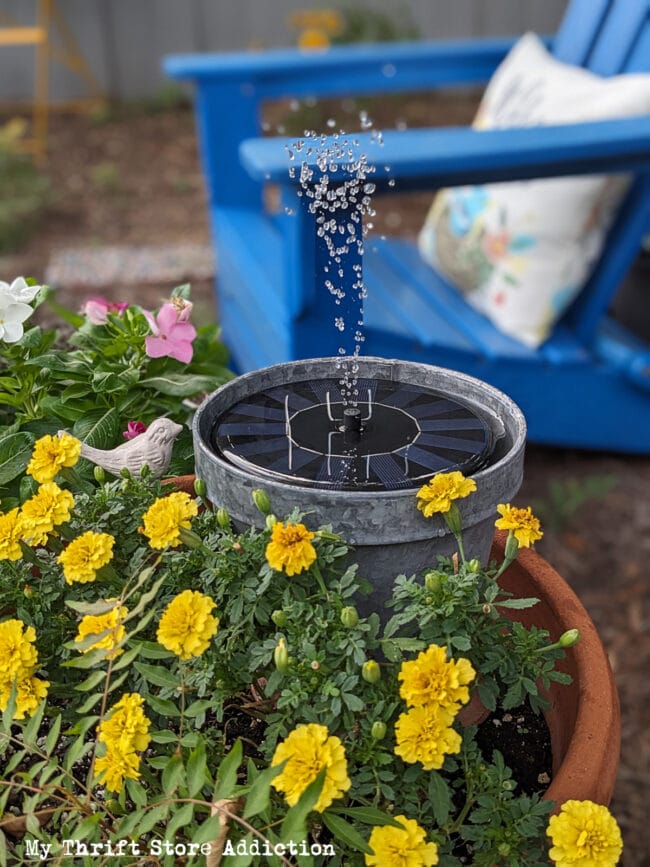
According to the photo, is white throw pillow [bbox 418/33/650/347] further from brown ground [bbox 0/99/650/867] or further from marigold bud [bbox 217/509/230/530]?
marigold bud [bbox 217/509/230/530]

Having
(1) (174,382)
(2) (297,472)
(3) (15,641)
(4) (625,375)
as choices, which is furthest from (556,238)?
(3) (15,641)

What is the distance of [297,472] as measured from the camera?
948 mm

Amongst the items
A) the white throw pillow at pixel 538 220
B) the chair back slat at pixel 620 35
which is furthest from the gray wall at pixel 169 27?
the white throw pillow at pixel 538 220

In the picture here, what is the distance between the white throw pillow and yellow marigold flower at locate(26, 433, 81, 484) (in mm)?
1442

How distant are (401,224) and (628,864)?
3418mm

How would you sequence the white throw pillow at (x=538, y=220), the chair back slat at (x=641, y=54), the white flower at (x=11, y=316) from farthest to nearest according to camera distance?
the chair back slat at (x=641, y=54), the white throw pillow at (x=538, y=220), the white flower at (x=11, y=316)

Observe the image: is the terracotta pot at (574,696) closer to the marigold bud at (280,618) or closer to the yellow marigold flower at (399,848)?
the yellow marigold flower at (399,848)

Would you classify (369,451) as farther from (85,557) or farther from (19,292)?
(19,292)

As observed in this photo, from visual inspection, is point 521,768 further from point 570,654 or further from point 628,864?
point 628,864

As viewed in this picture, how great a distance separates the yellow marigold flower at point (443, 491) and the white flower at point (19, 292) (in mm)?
556

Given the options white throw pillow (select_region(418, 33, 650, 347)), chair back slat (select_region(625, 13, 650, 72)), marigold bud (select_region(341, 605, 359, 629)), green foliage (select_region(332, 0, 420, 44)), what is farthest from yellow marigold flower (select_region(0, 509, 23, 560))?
green foliage (select_region(332, 0, 420, 44))

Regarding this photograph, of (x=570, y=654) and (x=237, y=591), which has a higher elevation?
(x=237, y=591)

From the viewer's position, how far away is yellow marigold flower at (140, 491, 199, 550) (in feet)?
2.82

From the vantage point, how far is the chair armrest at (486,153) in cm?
158
